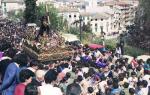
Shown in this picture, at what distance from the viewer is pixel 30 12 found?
56375 millimetres

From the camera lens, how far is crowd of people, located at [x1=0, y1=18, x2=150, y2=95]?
8.39 meters

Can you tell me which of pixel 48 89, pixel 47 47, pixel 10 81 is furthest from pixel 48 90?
pixel 47 47

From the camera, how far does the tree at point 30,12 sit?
55.5 meters

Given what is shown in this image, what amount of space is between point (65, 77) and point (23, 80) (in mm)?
3311

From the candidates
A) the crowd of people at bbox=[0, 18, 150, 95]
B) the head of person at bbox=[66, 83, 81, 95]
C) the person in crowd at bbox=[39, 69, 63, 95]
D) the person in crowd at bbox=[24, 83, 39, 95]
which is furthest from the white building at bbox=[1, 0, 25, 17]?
the person in crowd at bbox=[24, 83, 39, 95]

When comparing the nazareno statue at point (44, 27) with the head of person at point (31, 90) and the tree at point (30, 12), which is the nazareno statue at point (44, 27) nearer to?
the head of person at point (31, 90)

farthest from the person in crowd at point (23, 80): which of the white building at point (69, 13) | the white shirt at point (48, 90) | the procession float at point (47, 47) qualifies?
the white building at point (69, 13)

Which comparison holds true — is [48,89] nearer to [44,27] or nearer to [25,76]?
[25,76]

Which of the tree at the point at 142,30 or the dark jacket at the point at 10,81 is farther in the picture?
the tree at the point at 142,30

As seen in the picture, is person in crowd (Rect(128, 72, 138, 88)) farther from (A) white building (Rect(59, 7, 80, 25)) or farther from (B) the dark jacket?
(A) white building (Rect(59, 7, 80, 25))

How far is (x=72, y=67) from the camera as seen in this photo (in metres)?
14.2

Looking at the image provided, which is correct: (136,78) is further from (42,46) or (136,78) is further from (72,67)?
(42,46)

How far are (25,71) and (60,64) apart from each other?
601 cm

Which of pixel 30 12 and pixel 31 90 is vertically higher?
pixel 31 90
